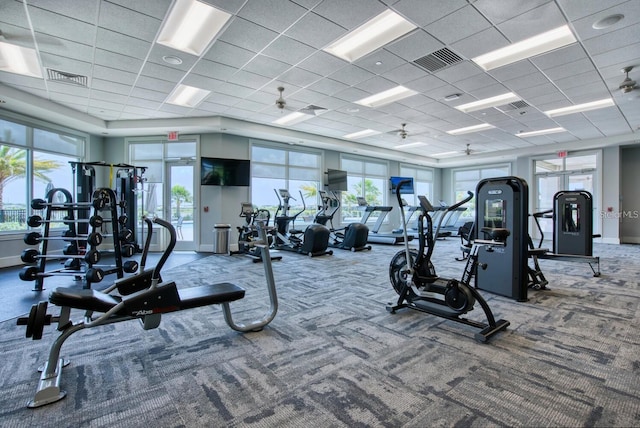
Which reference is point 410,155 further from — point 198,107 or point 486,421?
point 486,421

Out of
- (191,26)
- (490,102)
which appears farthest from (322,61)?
(490,102)

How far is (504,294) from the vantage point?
12.6 ft

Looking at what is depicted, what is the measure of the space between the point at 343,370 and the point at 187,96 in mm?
6015

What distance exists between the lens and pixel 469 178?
14.0 meters

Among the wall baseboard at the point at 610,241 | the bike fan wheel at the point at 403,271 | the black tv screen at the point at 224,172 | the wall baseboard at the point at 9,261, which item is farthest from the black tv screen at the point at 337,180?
the wall baseboard at the point at 610,241

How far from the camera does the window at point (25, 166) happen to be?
20.1ft

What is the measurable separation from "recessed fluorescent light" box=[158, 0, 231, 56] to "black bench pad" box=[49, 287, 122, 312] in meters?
2.99

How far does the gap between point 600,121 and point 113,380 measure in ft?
34.1

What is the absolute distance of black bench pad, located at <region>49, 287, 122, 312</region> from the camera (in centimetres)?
198

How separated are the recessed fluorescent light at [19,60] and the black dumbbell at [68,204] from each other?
2033mm

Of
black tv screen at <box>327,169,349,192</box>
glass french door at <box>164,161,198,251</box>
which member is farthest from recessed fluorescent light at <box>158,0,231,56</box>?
black tv screen at <box>327,169,349,192</box>

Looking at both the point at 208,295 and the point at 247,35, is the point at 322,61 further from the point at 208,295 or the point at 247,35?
the point at 208,295

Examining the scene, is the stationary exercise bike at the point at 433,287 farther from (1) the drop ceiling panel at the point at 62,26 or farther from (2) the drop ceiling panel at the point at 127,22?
(1) the drop ceiling panel at the point at 62,26

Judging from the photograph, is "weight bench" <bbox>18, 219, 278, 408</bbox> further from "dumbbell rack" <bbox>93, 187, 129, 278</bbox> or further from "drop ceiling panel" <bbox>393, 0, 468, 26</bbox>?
"drop ceiling panel" <bbox>393, 0, 468, 26</bbox>
